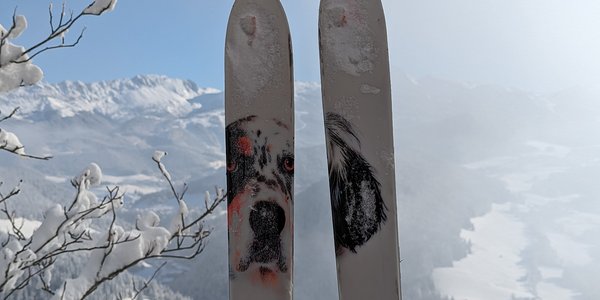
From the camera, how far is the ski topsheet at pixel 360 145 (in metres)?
1.90

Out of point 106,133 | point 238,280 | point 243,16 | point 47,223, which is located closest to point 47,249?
point 47,223

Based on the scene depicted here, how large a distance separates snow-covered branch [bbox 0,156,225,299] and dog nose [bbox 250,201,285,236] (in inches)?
33.1

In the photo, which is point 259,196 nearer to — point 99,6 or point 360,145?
point 360,145

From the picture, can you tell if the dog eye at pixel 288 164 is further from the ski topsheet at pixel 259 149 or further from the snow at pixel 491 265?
the snow at pixel 491 265

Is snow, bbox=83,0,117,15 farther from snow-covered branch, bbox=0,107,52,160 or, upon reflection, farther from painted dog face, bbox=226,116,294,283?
painted dog face, bbox=226,116,294,283

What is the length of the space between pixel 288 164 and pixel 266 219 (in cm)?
27

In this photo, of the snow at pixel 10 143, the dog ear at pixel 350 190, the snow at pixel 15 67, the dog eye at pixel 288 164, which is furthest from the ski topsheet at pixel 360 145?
the snow at pixel 10 143

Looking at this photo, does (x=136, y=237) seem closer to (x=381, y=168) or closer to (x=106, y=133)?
(x=381, y=168)

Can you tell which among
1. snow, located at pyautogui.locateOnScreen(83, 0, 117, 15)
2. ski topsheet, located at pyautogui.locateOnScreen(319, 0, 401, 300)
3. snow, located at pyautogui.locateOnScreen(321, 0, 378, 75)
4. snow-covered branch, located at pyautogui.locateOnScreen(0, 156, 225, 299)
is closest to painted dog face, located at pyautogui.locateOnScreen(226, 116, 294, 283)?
ski topsheet, located at pyautogui.locateOnScreen(319, 0, 401, 300)

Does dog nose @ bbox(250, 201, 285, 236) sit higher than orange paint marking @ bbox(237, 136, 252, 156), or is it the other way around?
orange paint marking @ bbox(237, 136, 252, 156)

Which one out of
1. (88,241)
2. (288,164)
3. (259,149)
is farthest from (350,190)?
(88,241)

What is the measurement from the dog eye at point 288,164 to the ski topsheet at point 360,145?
0.66 ft

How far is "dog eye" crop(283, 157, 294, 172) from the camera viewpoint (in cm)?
218

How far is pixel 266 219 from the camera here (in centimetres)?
207
